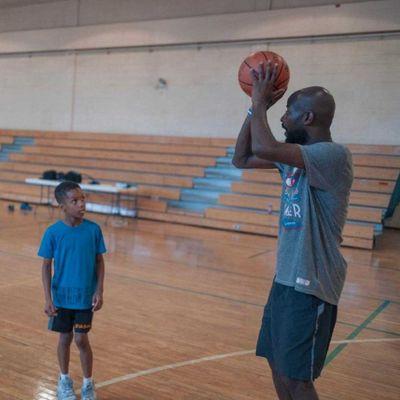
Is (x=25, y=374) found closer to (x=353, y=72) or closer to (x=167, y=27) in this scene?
(x=353, y=72)

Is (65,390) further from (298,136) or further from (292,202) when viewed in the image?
(298,136)

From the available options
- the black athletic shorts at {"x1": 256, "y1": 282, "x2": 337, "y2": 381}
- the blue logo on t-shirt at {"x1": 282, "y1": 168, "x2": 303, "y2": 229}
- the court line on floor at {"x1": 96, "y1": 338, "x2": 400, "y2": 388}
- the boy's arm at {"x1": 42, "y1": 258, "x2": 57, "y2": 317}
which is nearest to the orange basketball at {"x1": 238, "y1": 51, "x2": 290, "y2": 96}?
the blue logo on t-shirt at {"x1": 282, "y1": 168, "x2": 303, "y2": 229}

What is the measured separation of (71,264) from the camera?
2570 millimetres

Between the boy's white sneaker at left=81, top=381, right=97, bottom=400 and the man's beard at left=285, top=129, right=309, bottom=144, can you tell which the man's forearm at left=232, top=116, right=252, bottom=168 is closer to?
the man's beard at left=285, top=129, right=309, bottom=144

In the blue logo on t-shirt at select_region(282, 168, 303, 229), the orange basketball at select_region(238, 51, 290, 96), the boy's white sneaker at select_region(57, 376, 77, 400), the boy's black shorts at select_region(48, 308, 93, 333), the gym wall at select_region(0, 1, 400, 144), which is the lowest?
the boy's white sneaker at select_region(57, 376, 77, 400)

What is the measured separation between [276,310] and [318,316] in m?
0.15

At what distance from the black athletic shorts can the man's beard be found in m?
0.53

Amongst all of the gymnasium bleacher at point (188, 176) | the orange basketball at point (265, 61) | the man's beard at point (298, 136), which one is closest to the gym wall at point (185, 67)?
the gymnasium bleacher at point (188, 176)

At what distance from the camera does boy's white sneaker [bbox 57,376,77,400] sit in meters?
2.61

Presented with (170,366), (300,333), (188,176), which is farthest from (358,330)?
(188,176)

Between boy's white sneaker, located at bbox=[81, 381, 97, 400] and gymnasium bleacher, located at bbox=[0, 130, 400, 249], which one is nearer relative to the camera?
boy's white sneaker, located at bbox=[81, 381, 97, 400]

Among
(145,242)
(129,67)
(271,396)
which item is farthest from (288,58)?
(271,396)

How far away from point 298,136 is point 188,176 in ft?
29.4

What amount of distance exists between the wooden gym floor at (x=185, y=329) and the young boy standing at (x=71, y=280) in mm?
331
